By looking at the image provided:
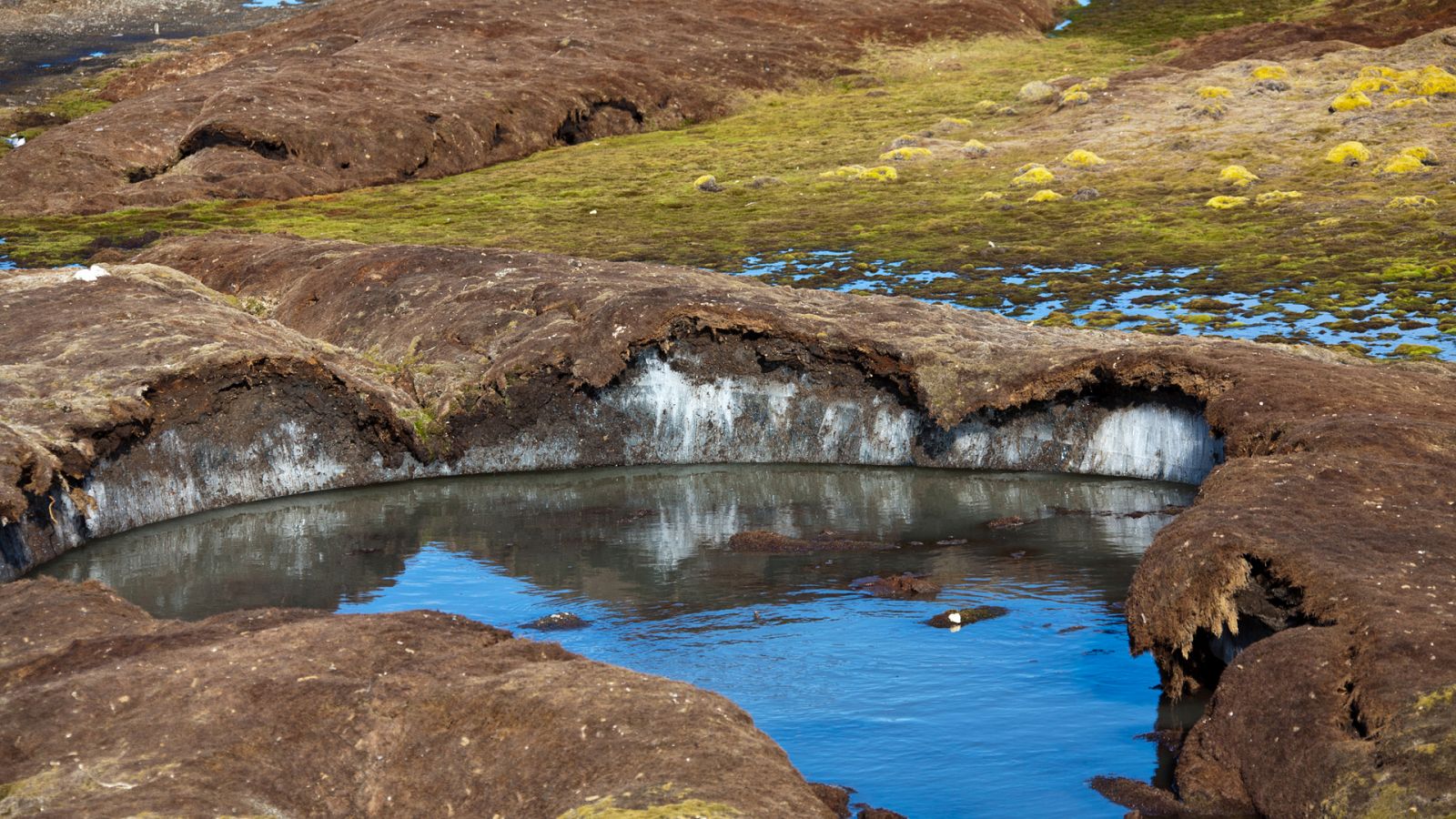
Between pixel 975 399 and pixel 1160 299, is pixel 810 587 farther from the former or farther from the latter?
pixel 1160 299

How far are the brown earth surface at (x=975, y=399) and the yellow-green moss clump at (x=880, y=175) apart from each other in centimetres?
1721

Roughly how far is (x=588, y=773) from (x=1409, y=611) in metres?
6.57

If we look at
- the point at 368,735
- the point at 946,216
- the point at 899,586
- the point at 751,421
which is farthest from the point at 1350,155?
the point at 368,735

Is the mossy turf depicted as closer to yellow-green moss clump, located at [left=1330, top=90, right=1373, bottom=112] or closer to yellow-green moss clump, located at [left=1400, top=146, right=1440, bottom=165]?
yellow-green moss clump, located at [left=1400, top=146, right=1440, bottom=165]

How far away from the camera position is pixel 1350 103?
4778 centimetres

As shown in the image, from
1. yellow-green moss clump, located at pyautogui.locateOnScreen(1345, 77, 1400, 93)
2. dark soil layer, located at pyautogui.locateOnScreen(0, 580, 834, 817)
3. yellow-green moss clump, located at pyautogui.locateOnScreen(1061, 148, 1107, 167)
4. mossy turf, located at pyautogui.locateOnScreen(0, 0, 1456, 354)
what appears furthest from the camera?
yellow-green moss clump, located at pyautogui.locateOnScreen(1345, 77, 1400, 93)

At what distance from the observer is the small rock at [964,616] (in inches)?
727

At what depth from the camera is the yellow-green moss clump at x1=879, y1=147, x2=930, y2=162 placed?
163 ft

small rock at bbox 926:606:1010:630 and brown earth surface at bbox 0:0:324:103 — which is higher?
brown earth surface at bbox 0:0:324:103

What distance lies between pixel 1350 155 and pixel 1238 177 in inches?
122

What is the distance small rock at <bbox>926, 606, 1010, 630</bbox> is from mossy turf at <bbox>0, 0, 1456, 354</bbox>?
13.3m

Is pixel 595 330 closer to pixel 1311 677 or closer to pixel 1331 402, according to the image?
pixel 1331 402

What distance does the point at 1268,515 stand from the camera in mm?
15375

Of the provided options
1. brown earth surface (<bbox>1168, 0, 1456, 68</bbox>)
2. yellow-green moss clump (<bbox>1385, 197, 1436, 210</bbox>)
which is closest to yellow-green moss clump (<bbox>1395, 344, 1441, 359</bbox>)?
yellow-green moss clump (<bbox>1385, 197, 1436, 210</bbox>)
